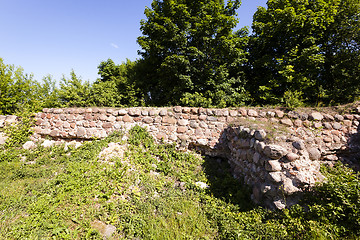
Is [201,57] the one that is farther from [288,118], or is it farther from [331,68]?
[331,68]

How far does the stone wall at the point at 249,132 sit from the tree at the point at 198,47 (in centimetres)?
230

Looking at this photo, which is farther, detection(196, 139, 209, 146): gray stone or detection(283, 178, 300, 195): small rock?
detection(196, 139, 209, 146): gray stone

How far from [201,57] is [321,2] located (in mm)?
7187

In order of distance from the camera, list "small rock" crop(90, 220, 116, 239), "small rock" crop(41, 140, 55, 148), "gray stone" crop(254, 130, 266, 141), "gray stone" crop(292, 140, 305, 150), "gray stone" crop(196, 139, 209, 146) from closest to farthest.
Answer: "small rock" crop(90, 220, 116, 239) → "gray stone" crop(292, 140, 305, 150) → "gray stone" crop(254, 130, 266, 141) → "gray stone" crop(196, 139, 209, 146) → "small rock" crop(41, 140, 55, 148)

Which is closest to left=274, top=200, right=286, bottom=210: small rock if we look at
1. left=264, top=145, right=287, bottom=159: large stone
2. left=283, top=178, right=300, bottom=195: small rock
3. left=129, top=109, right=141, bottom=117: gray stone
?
left=283, top=178, right=300, bottom=195: small rock

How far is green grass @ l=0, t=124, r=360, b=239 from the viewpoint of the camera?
2775 mm

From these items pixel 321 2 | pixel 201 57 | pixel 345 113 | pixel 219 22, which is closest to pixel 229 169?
pixel 345 113

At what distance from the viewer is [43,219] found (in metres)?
3.02

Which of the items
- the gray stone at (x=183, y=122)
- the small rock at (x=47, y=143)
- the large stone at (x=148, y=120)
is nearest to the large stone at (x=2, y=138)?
the small rock at (x=47, y=143)

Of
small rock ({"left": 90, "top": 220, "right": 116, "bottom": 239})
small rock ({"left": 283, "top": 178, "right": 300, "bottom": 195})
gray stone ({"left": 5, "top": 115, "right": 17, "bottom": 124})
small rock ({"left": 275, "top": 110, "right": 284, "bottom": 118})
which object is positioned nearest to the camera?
small rock ({"left": 90, "top": 220, "right": 116, "bottom": 239})

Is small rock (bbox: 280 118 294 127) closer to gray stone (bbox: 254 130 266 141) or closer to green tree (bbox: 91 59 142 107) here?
gray stone (bbox: 254 130 266 141)

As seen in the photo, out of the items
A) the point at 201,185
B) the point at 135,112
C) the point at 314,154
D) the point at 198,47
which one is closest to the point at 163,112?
the point at 135,112

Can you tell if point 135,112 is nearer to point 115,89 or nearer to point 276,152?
point 276,152

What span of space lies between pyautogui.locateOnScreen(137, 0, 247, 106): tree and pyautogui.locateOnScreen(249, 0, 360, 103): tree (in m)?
1.58
